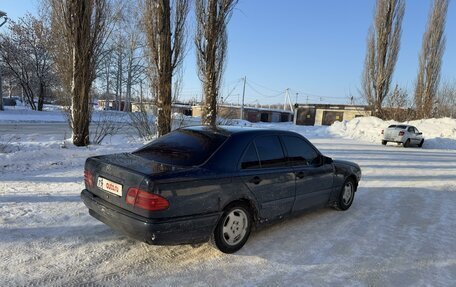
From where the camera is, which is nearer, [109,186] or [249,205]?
[109,186]

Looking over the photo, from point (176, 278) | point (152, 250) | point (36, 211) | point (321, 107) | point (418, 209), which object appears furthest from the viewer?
point (321, 107)

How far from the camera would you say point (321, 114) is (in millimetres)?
51312

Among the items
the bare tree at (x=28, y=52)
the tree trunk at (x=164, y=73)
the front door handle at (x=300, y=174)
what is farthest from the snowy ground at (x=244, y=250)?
the bare tree at (x=28, y=52)

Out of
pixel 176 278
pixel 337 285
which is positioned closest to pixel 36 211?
pixel 176 278

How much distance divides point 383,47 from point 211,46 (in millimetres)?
23085

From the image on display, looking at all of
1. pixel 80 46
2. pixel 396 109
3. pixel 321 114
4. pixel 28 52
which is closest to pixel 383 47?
pixel 396 109

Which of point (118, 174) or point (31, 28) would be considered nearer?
point (118, 174)

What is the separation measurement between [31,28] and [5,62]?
4.58 meters

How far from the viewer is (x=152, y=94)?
12.8 m

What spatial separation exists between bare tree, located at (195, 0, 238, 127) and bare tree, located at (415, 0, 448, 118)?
89.4ft

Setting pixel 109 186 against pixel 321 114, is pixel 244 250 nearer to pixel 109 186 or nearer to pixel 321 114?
pixel 109 186

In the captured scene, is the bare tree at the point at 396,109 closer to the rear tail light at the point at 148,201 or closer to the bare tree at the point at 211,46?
the bare tree at the point at 211,46

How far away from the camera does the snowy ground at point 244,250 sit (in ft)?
11.4

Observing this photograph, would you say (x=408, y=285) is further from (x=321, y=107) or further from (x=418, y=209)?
(x=321, y=107)
